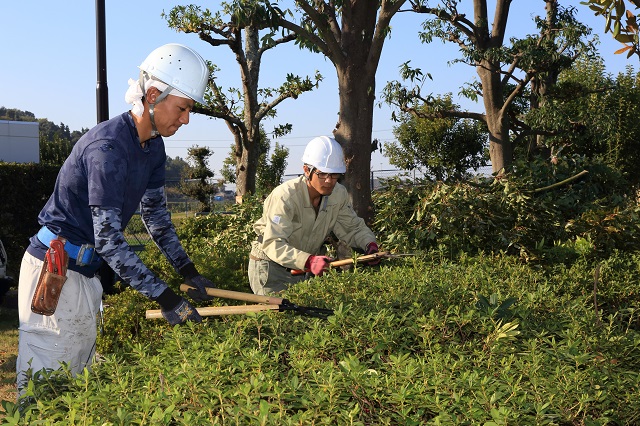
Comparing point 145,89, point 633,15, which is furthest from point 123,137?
point 633,15

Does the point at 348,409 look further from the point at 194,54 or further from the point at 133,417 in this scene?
the point at 194,54

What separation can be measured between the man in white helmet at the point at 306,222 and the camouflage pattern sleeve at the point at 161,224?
4.43ft

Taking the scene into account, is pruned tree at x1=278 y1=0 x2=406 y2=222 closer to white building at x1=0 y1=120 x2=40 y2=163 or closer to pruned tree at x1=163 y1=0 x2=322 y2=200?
pruned tree at x1=163 y1=0 x2=322 y2=200

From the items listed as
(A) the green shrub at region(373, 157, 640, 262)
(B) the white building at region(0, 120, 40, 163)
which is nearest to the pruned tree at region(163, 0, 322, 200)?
(A) the green shrub at region(373, 157, 640, 262)

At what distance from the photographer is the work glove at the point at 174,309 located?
398cm

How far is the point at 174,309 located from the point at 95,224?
633 millimetres

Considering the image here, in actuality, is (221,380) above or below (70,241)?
below

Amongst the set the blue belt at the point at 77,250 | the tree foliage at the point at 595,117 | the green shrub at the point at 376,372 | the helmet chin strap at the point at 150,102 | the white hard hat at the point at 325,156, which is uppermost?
the tree foliage at the point at 595,117

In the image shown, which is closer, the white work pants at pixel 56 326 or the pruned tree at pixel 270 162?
the white work pants at pixel 56 326

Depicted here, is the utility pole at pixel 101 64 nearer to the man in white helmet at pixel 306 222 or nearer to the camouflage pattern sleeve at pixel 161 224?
the man in white helmet at pixel 306 222

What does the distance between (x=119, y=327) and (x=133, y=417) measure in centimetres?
464

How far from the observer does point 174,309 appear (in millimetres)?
3994

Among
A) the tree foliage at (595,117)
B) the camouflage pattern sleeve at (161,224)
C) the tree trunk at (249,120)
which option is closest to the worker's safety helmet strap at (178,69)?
the camouflage pattern sleeve at (161,224)

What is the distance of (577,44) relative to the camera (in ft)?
62.0
